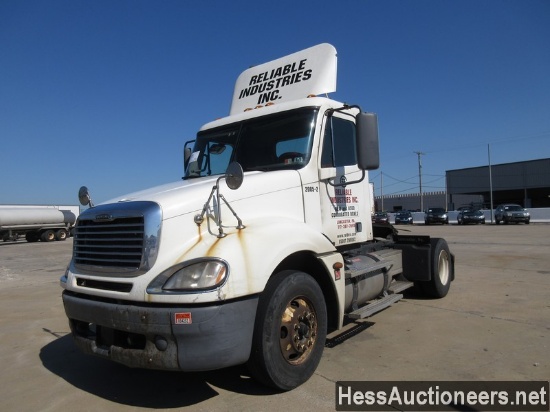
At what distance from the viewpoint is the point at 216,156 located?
199 inches

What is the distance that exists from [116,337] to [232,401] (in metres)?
1.08

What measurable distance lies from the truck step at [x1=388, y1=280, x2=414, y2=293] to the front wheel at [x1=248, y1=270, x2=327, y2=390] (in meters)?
2.38

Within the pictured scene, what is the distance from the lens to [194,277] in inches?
118

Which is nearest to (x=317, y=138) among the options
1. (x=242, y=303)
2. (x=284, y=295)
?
(x=284, y=295)

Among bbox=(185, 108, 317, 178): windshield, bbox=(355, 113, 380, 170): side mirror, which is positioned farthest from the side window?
bbox=(355, 113, 380, 170): side mirror

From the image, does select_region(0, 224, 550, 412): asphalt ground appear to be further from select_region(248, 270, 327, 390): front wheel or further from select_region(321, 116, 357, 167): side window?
select_region(321, 116, 357, 167): side window

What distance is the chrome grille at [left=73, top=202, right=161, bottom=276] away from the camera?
10.6 ft

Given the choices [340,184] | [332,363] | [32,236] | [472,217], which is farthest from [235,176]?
[32,236]

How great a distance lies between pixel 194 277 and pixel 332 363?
1.97 metres

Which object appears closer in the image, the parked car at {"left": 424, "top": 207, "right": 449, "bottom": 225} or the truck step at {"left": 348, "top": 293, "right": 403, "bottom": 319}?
the truck step at {"left": 348, "top": 293, "right": 403, "bottom": 319}

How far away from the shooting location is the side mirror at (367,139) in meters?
4.34

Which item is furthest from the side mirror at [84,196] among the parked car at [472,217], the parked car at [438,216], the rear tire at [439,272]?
the parked car at [438,216]

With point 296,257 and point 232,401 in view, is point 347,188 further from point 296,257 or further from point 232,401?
point 232,401

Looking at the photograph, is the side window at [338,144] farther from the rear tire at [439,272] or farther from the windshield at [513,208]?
the windshield at [513,208]
